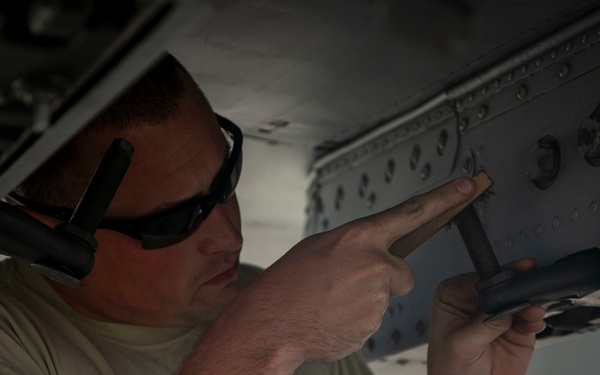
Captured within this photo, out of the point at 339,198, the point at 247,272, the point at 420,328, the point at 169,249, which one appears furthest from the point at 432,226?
the point at 247,272

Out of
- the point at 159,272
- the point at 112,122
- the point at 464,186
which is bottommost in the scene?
the point at 464,186

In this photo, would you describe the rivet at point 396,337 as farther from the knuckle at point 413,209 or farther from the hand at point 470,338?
the knuckle at point 413,209

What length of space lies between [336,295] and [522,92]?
536 mm

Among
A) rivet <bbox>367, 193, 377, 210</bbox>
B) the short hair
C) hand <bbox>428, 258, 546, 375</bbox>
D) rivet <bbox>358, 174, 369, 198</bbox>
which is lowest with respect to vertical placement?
hand <bbox>428, 258, 546, 375</bbox>

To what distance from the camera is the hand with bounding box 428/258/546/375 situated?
191cm

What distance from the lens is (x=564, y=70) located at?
5.67 feet

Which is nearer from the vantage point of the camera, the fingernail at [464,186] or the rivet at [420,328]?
the fingernail at [464,186]

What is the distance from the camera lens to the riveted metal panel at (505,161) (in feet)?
5.53

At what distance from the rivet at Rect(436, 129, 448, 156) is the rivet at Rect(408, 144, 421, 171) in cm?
7

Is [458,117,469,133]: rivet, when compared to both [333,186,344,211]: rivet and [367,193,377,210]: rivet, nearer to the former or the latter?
[367,193,377,210]: rivet

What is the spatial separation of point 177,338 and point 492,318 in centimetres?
67

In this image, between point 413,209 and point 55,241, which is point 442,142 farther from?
point 55,241

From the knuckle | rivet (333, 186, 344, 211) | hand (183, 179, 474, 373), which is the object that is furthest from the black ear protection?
rivet (333, 186, 344, 211)

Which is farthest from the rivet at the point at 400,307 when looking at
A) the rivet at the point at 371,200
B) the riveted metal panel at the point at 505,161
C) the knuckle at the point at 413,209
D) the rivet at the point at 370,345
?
the knuckle at the point at 413,209
